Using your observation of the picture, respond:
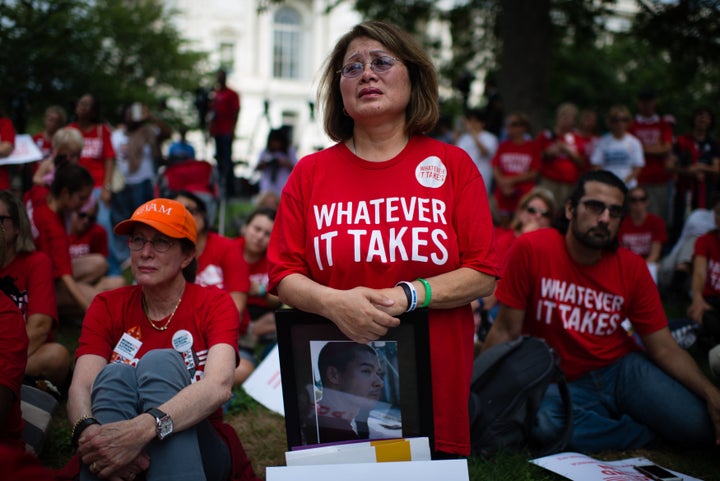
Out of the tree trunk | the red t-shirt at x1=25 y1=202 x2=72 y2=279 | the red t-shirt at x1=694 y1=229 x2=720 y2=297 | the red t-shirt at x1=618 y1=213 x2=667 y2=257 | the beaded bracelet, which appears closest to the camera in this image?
the beaded bracelet

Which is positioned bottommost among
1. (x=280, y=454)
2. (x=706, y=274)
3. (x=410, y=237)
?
(x=280, y=454)

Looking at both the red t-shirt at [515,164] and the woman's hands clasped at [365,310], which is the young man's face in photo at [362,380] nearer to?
the woman's hands clasped at [365,310]

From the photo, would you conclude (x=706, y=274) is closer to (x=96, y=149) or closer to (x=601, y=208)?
(x=601, y=208)

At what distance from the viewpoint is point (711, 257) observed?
5.20 m

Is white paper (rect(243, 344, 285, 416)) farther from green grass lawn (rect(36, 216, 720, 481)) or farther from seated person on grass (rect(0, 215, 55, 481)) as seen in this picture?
seated person on grass (rect(0, 215, 55, 481))

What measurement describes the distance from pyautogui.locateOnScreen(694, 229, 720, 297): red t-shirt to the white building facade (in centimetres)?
3329

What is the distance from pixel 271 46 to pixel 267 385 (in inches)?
1529

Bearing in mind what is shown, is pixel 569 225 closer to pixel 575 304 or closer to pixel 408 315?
pixel 575 304

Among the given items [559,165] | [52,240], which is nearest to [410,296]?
[52,240]

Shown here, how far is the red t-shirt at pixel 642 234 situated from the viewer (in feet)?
24.2

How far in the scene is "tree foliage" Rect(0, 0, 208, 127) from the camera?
29.1 feet

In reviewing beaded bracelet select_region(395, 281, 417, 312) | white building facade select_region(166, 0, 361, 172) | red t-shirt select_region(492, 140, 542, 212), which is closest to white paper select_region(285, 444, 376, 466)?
beaded bracelet select_region(395, 281, 417, 312)

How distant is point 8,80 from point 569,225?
8052mm

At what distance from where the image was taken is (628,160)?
847 cm
